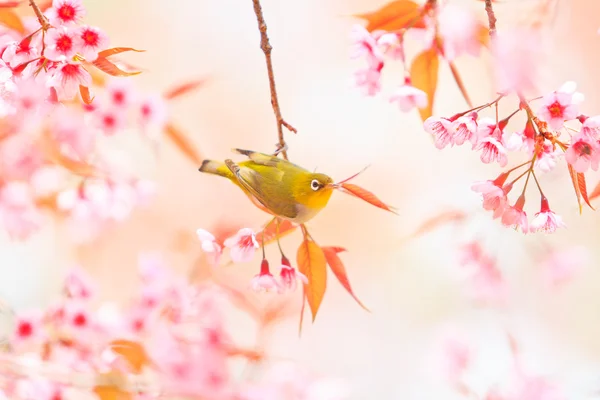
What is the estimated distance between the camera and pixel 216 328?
1112mm

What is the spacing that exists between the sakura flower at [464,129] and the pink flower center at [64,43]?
37 centimetres

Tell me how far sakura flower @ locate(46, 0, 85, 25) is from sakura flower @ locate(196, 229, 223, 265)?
0.25 m

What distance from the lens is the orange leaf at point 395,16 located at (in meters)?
0.72

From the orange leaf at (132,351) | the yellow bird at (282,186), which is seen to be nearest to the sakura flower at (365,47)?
the yellow bird at (282,186)

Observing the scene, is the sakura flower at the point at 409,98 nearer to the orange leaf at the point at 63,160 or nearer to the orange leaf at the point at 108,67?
the orange leaf at the point at 108,67

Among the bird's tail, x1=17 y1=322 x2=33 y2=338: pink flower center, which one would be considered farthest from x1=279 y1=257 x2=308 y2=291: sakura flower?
x1=17 y1=322 x2=33 y2=338: pink flower center

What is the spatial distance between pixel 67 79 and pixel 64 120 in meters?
0.51

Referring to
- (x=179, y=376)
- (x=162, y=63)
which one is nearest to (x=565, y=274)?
(x=179, y=376)

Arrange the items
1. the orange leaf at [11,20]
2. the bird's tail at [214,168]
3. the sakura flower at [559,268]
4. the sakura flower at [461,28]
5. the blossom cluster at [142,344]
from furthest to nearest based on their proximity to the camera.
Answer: the sakura flower at [559,268]
the blossom cluster at [142,344]
the bird's tail at [214,168]
the orange leaf at [11,20]
the sakura flower at [461,28]

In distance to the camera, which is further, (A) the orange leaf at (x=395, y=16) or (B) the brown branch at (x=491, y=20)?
(A) the orange leaf at (x=395, y=16)

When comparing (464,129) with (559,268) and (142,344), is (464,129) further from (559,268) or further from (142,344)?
(559,268)

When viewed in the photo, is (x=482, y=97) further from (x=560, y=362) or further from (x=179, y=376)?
(x=179, y=376)

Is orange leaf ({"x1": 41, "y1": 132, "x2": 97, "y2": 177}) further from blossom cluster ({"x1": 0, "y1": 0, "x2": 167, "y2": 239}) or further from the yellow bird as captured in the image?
the yellow bird

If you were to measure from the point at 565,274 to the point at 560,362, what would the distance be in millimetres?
1003
